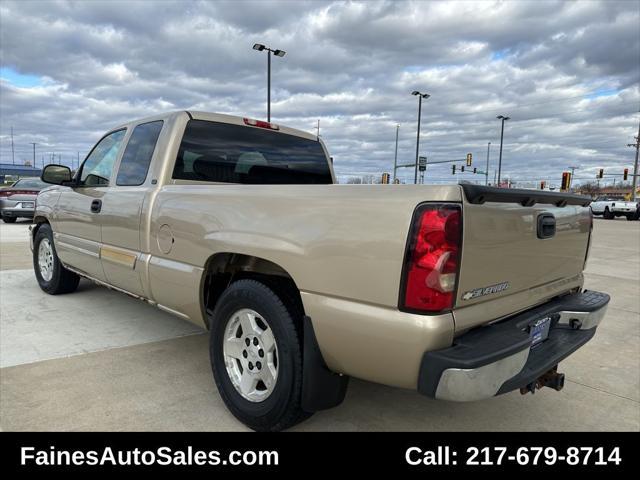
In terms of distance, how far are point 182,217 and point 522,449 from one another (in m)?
2.49

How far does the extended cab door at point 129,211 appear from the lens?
3592mm

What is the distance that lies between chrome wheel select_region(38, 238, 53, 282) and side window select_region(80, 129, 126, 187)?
1.27 m

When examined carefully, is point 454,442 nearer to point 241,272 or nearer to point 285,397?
point 285,397

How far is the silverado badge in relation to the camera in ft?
6.86

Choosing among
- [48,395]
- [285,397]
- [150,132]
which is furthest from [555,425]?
[150,132]

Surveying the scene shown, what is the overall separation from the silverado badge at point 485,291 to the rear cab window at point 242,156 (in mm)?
2307

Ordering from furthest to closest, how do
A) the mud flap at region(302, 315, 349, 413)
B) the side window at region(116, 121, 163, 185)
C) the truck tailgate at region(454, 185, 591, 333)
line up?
1. the side window at region(116, 121, 163, 185)
2. the mud flap at region(302, 315, 349, 413)
3. the truck tailgate at region(454, 185, 591, 333)

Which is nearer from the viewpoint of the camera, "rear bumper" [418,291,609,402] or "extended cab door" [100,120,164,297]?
"rear bumper" [418,291,609,402]

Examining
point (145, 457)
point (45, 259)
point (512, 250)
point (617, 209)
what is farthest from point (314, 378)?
point (617, 209)

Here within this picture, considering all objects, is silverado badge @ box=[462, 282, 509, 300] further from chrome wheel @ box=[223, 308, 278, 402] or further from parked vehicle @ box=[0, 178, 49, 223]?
parked vehicle @ box=[0, 178, 49, 223]

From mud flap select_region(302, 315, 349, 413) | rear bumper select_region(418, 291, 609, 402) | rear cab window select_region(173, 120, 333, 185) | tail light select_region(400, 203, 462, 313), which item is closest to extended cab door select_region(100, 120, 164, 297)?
rear cab window select_region(173, 120, 333, 185)

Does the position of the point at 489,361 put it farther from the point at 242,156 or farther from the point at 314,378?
the point at 242,156

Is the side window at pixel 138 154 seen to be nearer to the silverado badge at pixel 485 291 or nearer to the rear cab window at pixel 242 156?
the rear cab window at pixel 242 156

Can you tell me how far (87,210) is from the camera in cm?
441
